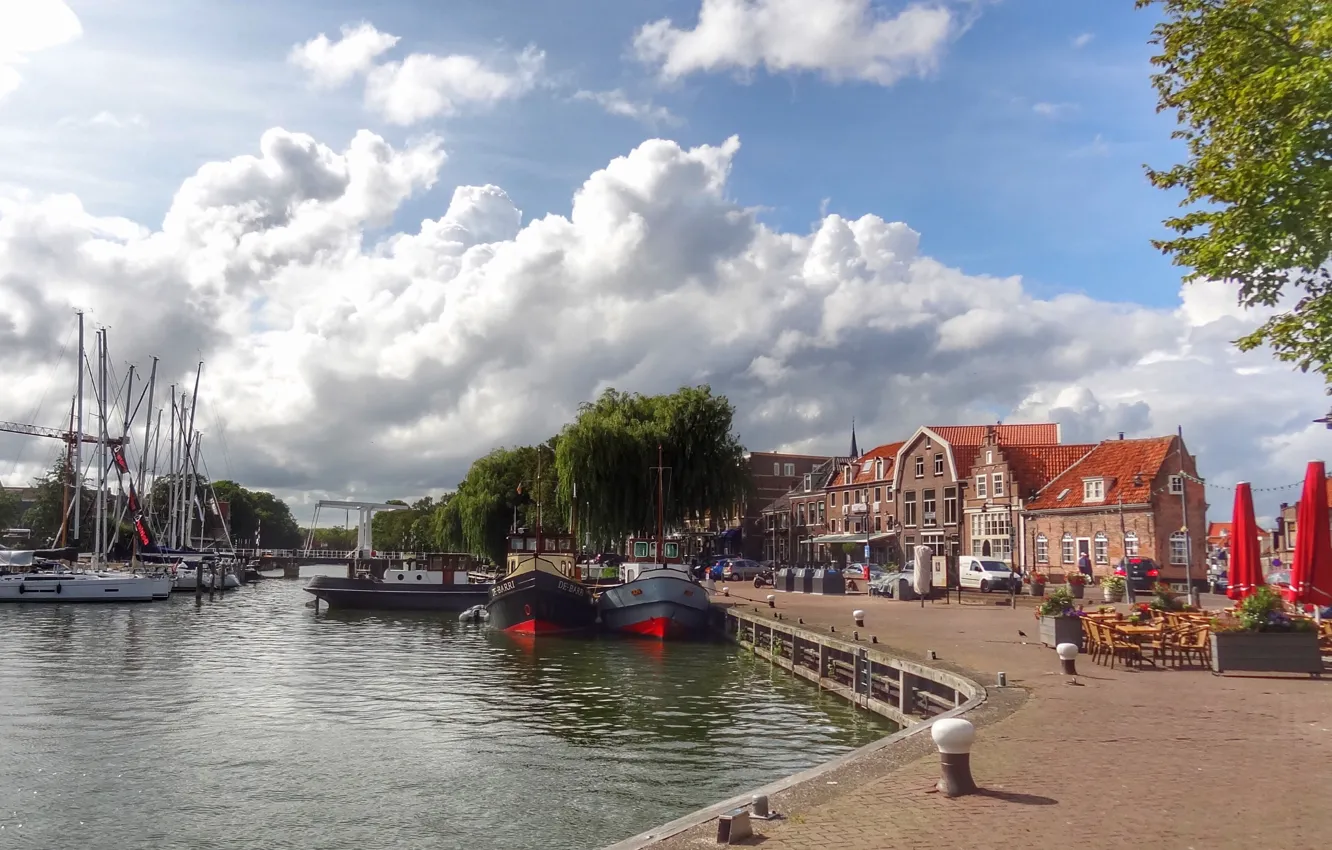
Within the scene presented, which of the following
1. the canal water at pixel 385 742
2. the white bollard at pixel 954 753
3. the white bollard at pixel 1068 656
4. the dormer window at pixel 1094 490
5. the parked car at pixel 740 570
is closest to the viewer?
the white bollard at pixel 954 753

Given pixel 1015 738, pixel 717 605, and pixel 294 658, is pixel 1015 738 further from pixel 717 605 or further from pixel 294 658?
pixel 717 605

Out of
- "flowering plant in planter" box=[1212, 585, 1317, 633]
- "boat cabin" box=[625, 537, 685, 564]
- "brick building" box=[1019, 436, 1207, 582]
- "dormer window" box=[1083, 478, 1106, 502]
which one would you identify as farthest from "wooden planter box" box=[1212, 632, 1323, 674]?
"dormer window" box=[1083, 478, 1106, 502]

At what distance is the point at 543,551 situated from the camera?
39312 millimetres

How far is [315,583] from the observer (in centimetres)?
5128

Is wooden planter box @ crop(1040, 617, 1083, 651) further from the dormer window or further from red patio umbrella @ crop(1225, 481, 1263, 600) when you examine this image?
the dormer window

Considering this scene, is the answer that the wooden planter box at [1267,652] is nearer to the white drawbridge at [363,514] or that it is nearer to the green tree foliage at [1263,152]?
the green tree foliage at [1263,152]

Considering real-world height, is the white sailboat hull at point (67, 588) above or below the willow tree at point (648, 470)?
below

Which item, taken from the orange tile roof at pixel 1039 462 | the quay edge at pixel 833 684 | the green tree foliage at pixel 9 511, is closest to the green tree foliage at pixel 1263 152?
the quay edge at pixel 833 684

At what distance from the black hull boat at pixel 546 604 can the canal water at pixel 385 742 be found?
157 inches

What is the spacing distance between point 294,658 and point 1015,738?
78.5 ft

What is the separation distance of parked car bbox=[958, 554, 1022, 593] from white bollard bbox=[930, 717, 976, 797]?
126 feet

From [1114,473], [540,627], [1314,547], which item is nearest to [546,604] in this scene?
[540,627]

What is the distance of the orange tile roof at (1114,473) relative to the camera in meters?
52.6

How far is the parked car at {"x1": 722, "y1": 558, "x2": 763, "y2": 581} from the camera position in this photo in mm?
70375
